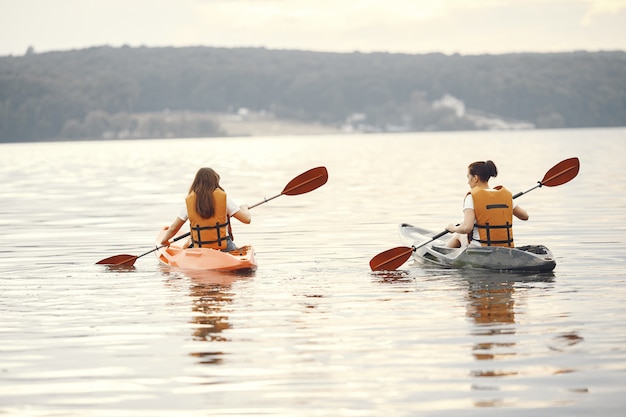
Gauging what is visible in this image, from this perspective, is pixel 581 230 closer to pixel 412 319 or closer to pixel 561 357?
pixel 412 319

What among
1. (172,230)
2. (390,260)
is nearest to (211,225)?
Result: (172,230)

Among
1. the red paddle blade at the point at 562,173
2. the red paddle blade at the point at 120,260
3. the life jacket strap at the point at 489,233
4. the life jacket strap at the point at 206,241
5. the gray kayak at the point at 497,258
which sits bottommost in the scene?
the gray kayak at the point at 497,258

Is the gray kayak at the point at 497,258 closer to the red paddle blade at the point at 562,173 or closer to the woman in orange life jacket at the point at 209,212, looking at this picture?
the red paddle blade at the point at 562,173

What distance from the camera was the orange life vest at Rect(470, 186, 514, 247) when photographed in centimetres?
1345

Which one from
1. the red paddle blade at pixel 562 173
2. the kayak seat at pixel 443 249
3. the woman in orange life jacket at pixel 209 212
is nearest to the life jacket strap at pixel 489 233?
the kayak seat at pixel 443 249

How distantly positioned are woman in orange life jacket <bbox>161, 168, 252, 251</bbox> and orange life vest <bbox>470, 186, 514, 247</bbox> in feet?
9.31

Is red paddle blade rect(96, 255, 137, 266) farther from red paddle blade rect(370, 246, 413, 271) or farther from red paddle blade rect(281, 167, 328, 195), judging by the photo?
red paddle blade rect(370, 246, 413, 271)

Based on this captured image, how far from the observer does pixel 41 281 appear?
14.1 m

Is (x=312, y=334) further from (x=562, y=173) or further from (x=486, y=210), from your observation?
(x=562, y=173)

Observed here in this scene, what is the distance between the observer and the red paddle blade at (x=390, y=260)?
14.6 metres

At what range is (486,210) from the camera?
1353 cm

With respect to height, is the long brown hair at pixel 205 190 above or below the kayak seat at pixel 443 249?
above

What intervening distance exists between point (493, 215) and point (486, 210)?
0.35 ft

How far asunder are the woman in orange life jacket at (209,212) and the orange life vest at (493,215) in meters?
2.84
